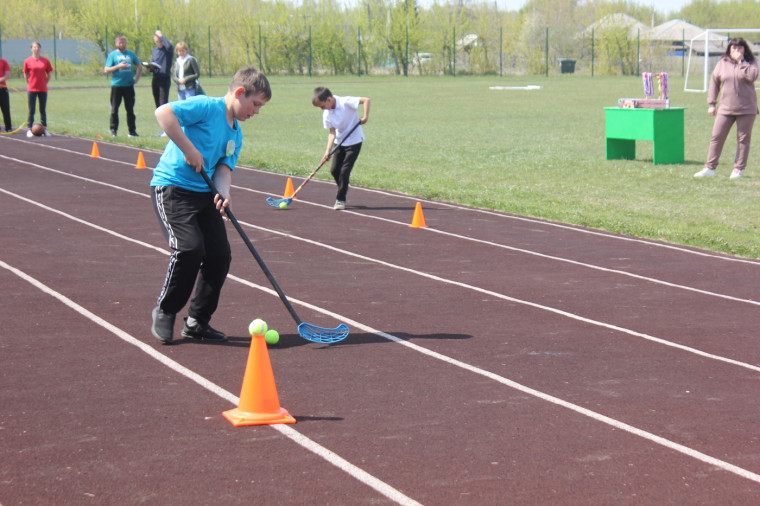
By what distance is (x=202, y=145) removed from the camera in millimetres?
5941

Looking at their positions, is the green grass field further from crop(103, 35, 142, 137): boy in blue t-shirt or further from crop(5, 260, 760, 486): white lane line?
crop(5, 260, 760, 486): white lane line

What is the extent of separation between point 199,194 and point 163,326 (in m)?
0.84

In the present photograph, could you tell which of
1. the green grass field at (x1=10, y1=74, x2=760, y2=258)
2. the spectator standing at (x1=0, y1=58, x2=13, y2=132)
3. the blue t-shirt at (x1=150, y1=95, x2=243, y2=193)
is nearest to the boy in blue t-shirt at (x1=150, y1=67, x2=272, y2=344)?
the blue t-shirt at (x1=150, y1=95, x2=243, y2=193)

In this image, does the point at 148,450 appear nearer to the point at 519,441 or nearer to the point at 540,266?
the point at 519,441

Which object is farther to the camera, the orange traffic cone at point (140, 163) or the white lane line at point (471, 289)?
the orange traffic cone at point (140, 163)

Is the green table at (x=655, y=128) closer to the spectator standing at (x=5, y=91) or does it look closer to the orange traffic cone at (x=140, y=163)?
the orange traffic cone at (x=140, y=163)

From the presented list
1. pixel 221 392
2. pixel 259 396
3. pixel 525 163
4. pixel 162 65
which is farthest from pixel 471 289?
pixel 162 65

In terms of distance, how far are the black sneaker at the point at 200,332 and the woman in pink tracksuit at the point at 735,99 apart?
10.0 m

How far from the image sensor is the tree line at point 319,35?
6347 cm

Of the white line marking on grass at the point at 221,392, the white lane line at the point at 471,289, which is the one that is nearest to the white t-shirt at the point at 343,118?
the white lane line at the point at 471,289

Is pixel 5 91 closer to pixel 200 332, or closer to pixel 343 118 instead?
pixel 343 118

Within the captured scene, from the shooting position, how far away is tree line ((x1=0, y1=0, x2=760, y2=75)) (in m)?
63.5

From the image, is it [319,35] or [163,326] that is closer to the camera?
[163,326]

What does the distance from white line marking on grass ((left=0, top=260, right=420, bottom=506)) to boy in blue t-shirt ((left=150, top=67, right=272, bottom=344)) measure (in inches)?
10.4
